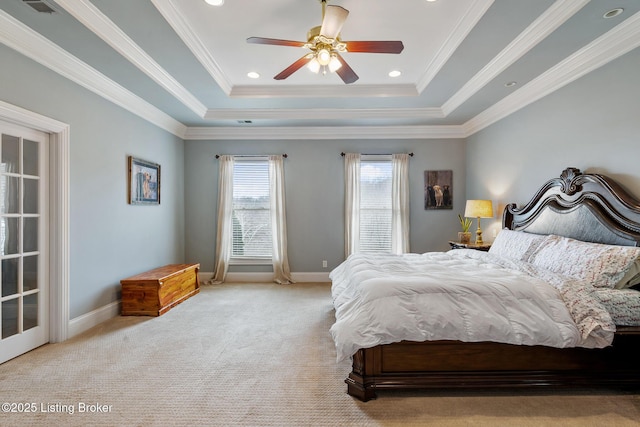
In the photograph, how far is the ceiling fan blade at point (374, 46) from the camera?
8.04 ft

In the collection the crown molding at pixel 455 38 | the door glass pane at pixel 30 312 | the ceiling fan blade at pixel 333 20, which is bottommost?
the door glass pane at pixel 30 312

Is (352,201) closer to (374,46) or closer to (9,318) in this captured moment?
(374,46)

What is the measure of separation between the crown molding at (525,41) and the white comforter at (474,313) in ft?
6.79

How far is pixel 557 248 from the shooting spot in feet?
9.22

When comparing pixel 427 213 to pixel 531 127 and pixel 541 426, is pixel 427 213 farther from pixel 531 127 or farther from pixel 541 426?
pixel 541 426

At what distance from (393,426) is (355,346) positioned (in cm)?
49

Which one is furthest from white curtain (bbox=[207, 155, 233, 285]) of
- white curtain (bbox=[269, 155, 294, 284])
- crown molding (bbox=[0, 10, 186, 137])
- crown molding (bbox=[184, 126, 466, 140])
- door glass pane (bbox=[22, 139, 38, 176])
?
door glass pane (bbox=[22, 139, 38, 176])

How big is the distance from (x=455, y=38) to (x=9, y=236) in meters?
4.49

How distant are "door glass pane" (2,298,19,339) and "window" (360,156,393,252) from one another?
4459 millimetres

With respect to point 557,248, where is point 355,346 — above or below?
below

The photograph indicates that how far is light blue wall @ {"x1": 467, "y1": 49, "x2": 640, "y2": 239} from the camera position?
261 cm

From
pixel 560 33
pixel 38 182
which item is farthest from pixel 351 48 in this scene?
pixel 38 182

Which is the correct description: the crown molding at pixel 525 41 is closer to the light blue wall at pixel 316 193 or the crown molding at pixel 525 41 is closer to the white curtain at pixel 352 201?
the light blue wall at pixel 316 193

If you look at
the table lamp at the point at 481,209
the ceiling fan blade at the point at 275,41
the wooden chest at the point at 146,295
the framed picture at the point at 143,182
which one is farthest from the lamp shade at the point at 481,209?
the framed picture at the point at 143,182
